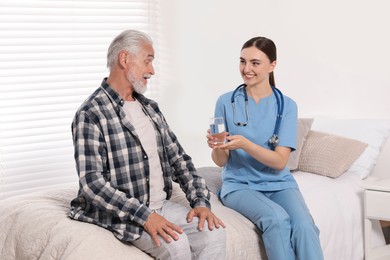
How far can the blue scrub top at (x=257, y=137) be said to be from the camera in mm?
2881

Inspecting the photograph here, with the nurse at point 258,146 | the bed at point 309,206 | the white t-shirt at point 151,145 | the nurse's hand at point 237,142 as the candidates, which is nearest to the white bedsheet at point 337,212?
the bed at point 309,206

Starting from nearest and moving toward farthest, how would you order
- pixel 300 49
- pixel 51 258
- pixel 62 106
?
pixel 51 258 < pixel 300 49 < pixel 62 106

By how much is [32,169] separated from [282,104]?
2.11 metres

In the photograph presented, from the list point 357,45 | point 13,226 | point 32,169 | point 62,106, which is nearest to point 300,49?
point 357,45

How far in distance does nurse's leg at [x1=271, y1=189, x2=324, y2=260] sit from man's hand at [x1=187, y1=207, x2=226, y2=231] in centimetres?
35

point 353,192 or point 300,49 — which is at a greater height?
point 300,49

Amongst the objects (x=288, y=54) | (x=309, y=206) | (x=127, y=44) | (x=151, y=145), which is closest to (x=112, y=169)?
(x=151, y=145)

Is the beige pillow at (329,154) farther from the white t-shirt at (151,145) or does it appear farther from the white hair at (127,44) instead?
the white hair at (127,44)

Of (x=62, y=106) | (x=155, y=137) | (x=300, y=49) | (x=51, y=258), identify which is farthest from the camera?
(x=62, y=106)

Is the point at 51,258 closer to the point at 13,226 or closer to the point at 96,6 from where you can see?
the point at 13,226

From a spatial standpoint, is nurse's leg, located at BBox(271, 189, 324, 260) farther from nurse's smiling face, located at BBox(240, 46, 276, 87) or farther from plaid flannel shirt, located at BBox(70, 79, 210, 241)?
nurse's smiling face, located at BBox(240, 46, 276, 87)

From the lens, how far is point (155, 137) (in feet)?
8.56

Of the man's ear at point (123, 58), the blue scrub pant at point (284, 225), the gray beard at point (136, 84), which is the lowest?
the blue scrub pant at point (284, 225)

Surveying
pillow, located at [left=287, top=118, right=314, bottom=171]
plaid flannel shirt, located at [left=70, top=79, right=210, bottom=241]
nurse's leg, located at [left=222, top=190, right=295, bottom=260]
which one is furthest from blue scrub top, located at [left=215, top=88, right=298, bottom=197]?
pillow, located at [left=287, top=118, right=314, bottom=171]
